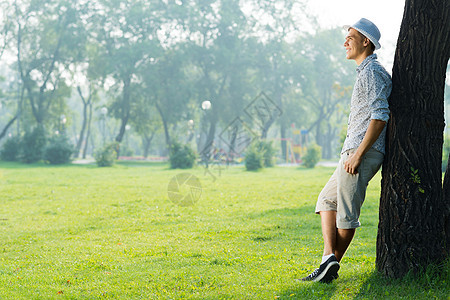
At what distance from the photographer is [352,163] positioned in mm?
3836

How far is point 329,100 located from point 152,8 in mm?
21835

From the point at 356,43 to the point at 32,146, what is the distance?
3190cm

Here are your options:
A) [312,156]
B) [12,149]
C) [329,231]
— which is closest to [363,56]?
[329,231]

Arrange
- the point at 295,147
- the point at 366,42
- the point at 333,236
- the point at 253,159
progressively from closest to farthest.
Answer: the point at 366,42
the point at 333,236
the point at 253,159
the point at 295,147

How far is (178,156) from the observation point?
93.1 ft

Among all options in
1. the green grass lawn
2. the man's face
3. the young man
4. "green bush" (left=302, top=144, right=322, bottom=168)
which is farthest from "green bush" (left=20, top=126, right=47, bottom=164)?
the man's face

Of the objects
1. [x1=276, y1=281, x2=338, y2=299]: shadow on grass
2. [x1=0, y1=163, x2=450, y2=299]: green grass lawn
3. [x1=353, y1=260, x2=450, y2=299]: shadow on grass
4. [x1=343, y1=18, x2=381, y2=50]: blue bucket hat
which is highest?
[x1=343, y1=18, x2=381, y2=50]: blue bucket hat

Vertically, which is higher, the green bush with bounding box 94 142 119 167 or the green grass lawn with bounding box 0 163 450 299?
the green bush with bounding box 94 142 119 167

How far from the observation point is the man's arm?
3.73 metres

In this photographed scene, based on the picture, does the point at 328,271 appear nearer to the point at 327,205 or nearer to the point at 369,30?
the point at 327,205

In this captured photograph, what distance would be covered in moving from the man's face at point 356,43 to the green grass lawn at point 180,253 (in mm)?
1947

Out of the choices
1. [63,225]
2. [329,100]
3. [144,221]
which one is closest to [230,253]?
[144,221]

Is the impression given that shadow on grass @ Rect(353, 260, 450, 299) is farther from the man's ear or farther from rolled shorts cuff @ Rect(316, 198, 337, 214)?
the man's ear

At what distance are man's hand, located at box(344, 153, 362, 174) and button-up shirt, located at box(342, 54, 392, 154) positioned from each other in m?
0.10
